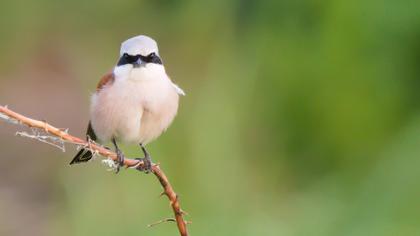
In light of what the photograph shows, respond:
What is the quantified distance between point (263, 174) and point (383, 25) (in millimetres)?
851

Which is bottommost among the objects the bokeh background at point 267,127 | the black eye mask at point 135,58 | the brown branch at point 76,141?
the brown branch at point 76,141

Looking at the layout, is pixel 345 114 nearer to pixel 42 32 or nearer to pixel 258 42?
pixel 258 42

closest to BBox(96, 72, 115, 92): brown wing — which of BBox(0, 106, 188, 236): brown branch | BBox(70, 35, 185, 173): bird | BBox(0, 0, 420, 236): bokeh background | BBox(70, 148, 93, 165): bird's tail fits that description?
BBox(70, 35, 185, 173): bird

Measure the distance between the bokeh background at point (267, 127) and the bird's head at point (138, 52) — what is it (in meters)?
0.70

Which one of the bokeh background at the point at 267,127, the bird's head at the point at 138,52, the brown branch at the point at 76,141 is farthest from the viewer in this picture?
the bokeh background at the point at 267,127

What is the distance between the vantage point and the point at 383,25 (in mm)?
3998

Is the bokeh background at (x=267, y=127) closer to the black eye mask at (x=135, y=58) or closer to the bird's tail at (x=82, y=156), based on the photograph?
the bird's tail at (x=82, y=156)

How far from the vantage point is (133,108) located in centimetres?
254

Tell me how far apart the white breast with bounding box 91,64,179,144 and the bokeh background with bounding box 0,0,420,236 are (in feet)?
1.89

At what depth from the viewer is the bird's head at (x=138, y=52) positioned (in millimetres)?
2449

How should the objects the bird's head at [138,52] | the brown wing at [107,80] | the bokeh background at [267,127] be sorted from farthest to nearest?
the bokeh background at [267,127]
the brown wing at [107,80]
the bird's head at [138,52]

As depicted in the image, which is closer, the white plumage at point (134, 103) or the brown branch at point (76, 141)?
the brown branch at point (76, 141)

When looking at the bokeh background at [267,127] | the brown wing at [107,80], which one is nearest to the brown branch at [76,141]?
the brown wing at [107,80]

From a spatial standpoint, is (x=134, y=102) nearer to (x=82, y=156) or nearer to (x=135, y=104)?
(x=135, y=104)
